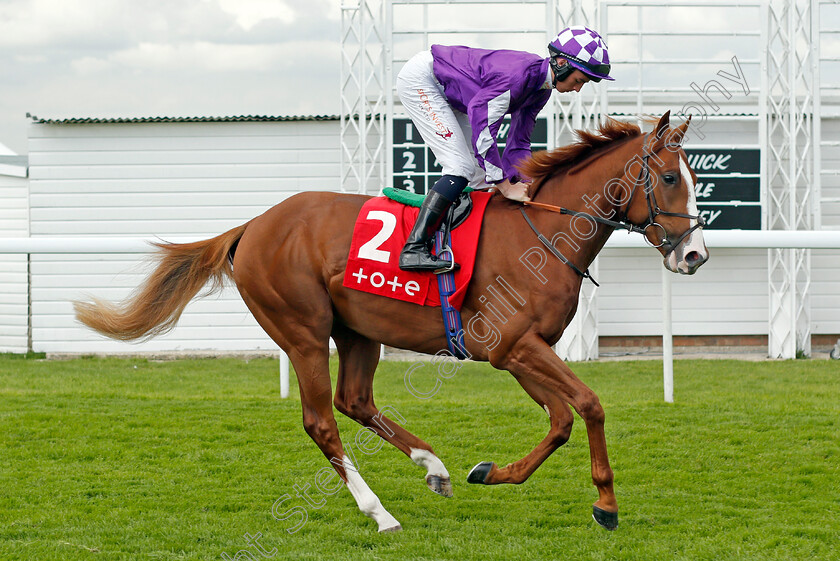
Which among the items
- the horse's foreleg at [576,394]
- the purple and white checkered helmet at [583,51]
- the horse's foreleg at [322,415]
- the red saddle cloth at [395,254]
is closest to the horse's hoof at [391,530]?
the horse's foreleg at [322,415]

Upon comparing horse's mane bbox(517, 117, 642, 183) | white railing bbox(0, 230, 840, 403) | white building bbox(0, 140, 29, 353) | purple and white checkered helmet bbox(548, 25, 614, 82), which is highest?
purple and white checkered helmet bbox(548, 25, 614, 82)

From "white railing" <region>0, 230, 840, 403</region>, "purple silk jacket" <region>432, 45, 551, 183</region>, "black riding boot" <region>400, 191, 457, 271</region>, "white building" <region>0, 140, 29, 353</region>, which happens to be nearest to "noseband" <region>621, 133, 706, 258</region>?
"purple silk jacket" <region>432, 45, 551, 183</region>

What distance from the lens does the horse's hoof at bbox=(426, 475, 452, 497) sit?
3.95 m

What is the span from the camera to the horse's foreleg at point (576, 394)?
3.48 meters

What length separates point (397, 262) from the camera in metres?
3.81

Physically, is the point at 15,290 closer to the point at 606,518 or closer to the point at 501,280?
the point at 501,280

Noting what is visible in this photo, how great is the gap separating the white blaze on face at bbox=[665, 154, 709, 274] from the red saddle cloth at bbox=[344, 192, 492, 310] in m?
0.82

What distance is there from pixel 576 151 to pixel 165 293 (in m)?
2.16

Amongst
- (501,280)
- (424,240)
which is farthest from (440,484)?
(424,240)

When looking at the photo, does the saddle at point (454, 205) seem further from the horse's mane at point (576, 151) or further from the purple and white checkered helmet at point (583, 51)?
the purple and white checkered helmet at point (583, 51)

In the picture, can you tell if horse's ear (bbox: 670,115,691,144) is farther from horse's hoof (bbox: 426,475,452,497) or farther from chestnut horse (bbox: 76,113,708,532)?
horse's hoof (bbox: 426,475,452,497)

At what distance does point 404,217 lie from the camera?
12.7 feet

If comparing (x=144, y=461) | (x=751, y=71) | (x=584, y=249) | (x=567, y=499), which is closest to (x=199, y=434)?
(x=144, y=461)

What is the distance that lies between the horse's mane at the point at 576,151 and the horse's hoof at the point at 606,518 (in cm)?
142
